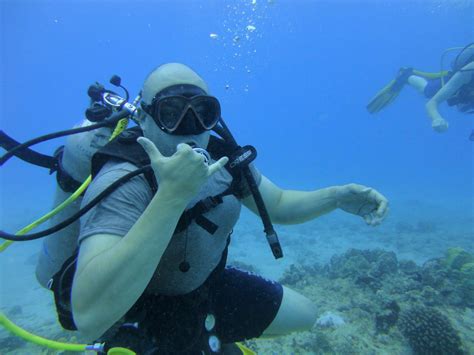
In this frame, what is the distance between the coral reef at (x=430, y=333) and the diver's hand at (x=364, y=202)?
9.46 feet

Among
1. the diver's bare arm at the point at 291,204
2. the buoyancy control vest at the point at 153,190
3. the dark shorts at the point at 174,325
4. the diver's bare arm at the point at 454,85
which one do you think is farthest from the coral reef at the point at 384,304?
the diver's bare arm at the point at 454,85

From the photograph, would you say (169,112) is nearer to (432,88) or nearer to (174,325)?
(174,325)

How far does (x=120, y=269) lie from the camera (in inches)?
59.2

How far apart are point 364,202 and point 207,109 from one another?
177 centimetres

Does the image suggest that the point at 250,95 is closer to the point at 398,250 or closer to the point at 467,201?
the point at 467,201

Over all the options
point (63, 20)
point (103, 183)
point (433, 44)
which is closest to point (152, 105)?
point (103, 183)

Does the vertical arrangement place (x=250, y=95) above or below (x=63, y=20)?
below

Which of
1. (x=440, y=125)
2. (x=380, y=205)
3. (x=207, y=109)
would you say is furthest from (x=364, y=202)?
(x=440, y=125)

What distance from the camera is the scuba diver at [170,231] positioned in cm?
158

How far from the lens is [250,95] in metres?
197

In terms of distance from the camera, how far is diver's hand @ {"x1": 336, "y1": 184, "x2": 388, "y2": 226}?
277 cm

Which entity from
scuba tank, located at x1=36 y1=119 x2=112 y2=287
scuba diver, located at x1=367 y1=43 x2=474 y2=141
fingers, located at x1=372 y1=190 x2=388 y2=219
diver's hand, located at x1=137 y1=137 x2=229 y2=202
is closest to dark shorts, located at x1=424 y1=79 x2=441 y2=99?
scuba diver, located at x1=367 y1=43 x2=474 y2=141

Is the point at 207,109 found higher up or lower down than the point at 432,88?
lower down

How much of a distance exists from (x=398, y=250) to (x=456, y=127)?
178267 mm
